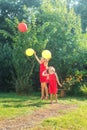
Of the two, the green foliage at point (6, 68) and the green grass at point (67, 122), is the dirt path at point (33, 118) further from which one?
the green foliage at point (6, 68)

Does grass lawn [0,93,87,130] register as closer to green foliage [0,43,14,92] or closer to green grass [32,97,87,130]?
green grass [32,97,87,130]

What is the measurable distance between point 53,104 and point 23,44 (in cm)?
468

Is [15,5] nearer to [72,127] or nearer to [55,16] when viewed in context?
[55,16]

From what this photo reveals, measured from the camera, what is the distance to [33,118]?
962cm

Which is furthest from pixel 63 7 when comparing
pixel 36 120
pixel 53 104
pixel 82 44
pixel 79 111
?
pixel 36 120

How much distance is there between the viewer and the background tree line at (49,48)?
54.0 ft

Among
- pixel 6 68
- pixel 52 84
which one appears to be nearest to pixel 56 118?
pixel 52 84

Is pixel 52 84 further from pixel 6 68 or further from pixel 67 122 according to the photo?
pixel 6 68

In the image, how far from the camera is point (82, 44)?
17.2 metres

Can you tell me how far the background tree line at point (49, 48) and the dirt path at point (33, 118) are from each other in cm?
481

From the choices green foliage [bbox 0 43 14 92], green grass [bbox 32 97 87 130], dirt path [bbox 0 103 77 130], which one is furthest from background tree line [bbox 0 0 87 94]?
green grass [bbox 32 97 87 130]

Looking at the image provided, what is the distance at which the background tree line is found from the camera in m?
16.5

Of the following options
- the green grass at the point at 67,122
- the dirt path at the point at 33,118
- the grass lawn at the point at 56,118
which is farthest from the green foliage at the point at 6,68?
the green grass at the point at 67,122

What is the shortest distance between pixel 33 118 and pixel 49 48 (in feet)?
27.7
